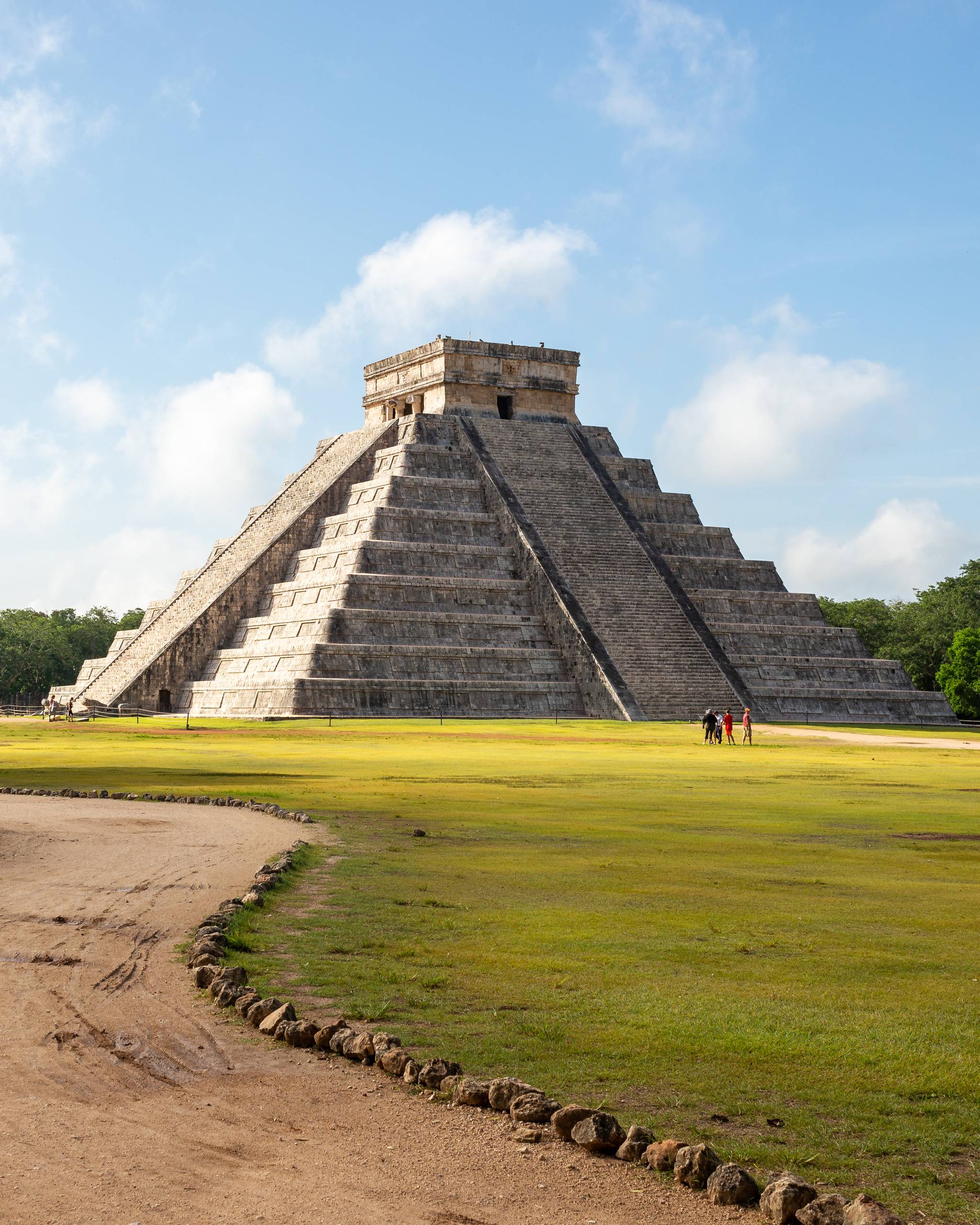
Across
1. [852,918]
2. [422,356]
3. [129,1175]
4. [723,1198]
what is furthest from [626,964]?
[422,356]

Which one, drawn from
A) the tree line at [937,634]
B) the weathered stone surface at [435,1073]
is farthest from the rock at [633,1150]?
the tree line at [937,634]

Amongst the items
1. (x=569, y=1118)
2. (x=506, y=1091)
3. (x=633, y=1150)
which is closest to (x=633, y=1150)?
(x=633, y=1150)

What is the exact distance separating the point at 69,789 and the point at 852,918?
1350cm

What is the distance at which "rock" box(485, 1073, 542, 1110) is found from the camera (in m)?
6.04

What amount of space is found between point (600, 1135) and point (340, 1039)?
6.08ft

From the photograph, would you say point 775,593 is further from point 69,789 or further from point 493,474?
point 69,789

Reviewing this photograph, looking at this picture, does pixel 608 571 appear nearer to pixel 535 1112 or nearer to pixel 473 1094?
pixel 473 1094

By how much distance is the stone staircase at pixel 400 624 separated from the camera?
162 feet

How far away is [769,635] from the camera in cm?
5838

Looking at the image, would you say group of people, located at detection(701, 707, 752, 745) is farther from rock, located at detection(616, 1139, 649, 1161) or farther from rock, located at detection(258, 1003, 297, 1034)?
rock, located at detection(616, 1139, 649, 1161)

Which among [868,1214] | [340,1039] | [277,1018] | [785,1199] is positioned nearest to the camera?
[868,1214]

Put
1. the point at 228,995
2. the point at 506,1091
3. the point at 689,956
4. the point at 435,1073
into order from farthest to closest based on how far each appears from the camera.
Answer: the point at 689,956 → the point at 228,995 → the point at 435,1073 → the point at 506,1091

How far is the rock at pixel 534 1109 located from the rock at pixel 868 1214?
1437 mm

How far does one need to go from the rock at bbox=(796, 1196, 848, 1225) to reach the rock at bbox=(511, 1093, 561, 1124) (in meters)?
A: 1.31
